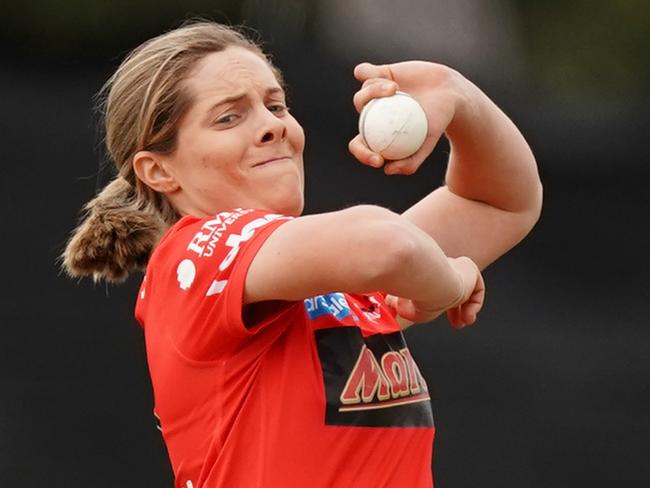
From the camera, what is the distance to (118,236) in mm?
2682

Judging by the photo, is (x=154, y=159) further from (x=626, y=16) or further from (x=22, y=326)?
(x=626, y=16)

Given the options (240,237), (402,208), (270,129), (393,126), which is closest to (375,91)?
(393,126)

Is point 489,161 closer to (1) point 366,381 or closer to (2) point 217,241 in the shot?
(1) point 366,381

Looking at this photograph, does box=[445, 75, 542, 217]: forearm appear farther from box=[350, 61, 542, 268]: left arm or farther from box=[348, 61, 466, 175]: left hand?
box=[348, 61, 466, 175]: left hand

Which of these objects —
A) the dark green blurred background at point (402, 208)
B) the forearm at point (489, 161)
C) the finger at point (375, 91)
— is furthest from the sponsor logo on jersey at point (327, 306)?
the dark green blurred background at point (402, 208)

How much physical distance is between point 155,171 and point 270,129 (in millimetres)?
325

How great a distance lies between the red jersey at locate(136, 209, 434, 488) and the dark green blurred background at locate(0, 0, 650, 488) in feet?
7.19

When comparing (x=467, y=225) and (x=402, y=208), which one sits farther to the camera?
(x=402, y=208)

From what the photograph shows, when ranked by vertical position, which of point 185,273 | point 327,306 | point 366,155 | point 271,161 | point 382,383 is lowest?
point 382,383

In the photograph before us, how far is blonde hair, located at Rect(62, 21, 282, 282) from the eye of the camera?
2.62 m

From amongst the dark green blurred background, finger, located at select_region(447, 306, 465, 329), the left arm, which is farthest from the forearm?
the dark green blurred background

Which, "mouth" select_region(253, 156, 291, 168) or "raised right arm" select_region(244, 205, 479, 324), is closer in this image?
"raised right arm" select_region(244, 205, 479, 324)

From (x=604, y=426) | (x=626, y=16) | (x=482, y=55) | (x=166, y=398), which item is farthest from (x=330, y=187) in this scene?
(x=166, y=398)

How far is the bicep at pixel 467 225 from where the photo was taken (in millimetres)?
2885
